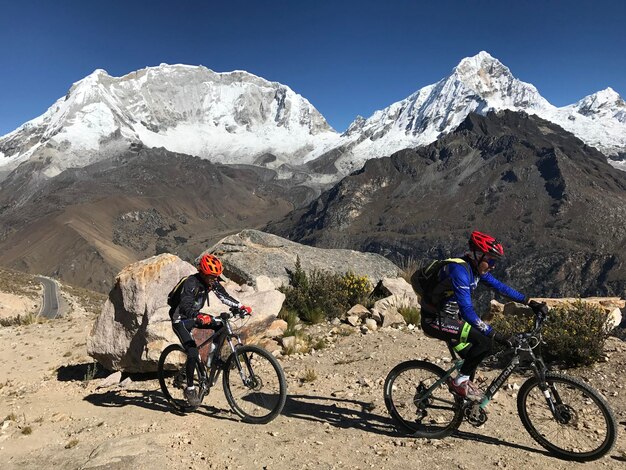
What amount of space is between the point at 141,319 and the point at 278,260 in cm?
767

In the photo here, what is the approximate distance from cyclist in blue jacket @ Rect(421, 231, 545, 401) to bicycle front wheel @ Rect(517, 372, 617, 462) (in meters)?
0.73

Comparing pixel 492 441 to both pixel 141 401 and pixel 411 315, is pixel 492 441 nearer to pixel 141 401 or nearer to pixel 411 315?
pixel 141 401

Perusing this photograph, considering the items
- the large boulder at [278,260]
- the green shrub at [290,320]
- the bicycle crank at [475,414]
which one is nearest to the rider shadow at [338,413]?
the bicycle crank at [475,414]

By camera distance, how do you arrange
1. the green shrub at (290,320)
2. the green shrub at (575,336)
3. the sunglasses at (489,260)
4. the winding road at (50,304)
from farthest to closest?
the winding road at (50,304) → the green shrub at (290,320) → the green shrub at (575,336) → the sunglasses at (489,260)

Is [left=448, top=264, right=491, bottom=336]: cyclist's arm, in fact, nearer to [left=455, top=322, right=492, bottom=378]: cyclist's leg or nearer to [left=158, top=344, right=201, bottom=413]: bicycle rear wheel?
[left=455, top=322, right=492, bottom=378]: cyclist's leg

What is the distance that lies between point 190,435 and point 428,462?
3.69m

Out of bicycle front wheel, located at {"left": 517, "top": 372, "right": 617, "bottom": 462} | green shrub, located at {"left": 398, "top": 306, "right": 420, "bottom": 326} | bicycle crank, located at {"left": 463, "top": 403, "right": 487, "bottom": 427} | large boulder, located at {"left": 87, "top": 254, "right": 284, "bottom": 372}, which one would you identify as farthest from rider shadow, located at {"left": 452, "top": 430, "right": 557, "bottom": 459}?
green shrub, located at {"left": 398, "top": 306, "right": 420, "bottom": 326}

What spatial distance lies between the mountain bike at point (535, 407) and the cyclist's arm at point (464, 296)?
54 cm

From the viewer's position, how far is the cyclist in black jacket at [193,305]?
8.05 metres

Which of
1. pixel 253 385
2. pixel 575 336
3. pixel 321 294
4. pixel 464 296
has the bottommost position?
pixel 253 385

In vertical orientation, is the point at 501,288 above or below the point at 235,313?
above

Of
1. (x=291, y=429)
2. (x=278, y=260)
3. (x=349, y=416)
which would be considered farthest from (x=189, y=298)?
(x=278, y=260)

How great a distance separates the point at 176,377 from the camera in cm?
865

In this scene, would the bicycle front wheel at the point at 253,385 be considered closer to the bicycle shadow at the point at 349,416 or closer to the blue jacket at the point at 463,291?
the bicycle shadow at the point at 349,416
